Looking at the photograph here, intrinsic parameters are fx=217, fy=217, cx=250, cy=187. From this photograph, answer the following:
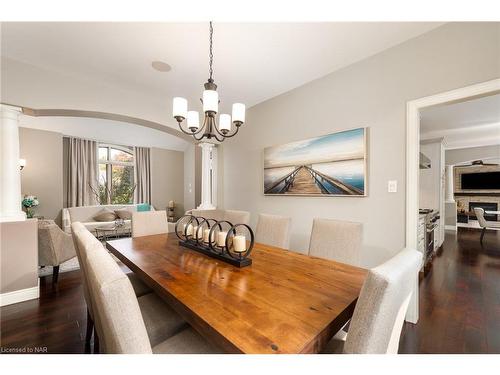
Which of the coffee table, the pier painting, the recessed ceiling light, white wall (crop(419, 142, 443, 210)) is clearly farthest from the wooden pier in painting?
the coffee table

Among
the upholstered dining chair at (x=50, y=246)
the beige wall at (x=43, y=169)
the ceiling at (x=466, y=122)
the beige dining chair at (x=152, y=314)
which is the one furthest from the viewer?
the beige wall at (x=43, y=169)

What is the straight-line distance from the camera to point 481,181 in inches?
264

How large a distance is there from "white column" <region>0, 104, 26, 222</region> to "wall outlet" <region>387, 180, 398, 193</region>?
3716mm

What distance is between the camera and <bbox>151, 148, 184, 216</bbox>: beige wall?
665 centimetres

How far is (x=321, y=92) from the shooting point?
2551 mm

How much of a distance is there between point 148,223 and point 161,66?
1740 millimetres

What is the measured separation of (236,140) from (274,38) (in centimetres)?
199

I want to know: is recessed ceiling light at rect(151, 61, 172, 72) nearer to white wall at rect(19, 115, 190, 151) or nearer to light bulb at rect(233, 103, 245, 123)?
light bulb at rect(233, 103, 245, 123)

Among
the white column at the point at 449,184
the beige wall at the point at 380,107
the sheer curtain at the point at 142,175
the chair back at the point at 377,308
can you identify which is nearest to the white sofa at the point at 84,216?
the sheer curtain at the point at 142,175

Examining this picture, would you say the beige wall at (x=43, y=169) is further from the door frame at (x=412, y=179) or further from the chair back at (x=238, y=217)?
the door frame at (x=412, y=179)

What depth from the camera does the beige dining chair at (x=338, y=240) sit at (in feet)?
5.42

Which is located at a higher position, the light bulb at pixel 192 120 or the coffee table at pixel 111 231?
the light bulb at pixel 192 120

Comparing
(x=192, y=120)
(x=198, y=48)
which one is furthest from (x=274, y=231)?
(x=198, y=48)

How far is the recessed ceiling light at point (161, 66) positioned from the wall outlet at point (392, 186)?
2.55 m
